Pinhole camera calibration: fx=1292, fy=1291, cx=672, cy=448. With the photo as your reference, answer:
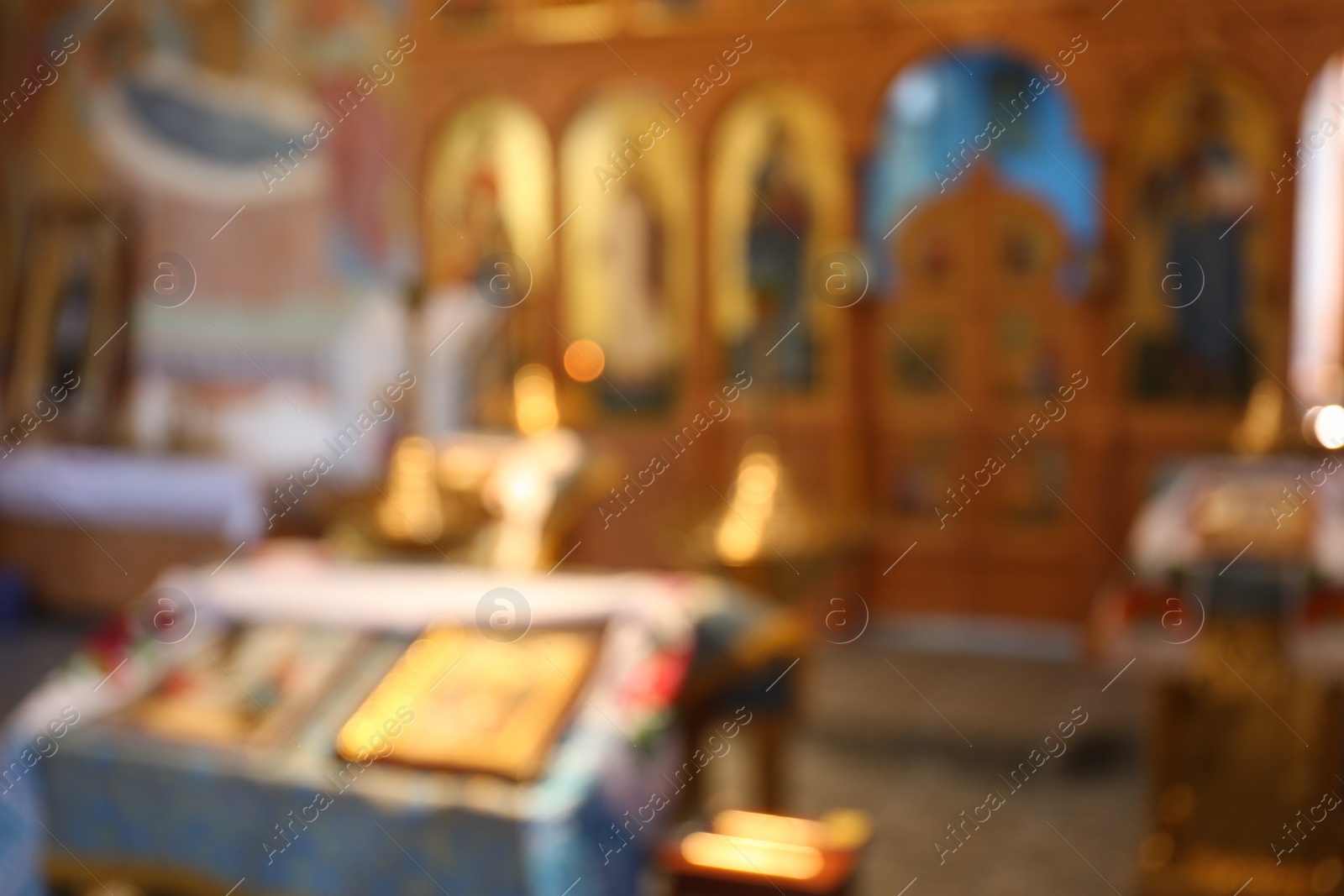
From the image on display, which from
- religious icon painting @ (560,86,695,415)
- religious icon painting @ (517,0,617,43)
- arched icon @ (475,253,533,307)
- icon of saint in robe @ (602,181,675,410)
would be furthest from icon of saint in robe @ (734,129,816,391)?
arched icon @ (475,253,533,307)

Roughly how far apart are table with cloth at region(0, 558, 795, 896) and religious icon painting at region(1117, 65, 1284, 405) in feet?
16.7

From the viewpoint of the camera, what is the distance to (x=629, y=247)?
28.8 feet

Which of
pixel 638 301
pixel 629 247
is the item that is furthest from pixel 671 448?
pixel 629 247

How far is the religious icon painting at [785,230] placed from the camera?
8.27 meters

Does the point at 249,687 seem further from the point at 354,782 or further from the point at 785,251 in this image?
the point at 785,251

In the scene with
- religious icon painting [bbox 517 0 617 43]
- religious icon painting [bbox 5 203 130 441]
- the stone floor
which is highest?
religious icon painting [bbox 517 0 617 43]

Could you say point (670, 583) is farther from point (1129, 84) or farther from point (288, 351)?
point (288, 351)

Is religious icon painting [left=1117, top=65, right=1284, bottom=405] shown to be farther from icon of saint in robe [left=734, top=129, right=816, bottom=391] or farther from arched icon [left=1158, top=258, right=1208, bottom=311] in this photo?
icon of saint in robe [left=734, top=129, right=816, bottom=391]

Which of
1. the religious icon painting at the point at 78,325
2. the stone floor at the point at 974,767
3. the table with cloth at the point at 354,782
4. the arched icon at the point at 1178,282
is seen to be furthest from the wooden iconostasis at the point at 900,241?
the table with cloth at the point at 354,782

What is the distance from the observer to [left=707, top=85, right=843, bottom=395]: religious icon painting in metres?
8.27

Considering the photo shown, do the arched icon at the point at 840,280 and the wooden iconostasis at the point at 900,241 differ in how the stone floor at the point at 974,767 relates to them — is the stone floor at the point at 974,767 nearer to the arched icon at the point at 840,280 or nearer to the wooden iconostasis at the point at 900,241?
the wooden iconostasis at the point at 900,241

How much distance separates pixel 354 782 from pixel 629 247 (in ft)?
20.4

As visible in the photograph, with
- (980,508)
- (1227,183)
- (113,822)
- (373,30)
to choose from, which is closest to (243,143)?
(373,30)

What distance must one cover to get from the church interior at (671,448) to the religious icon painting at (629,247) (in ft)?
0.11
